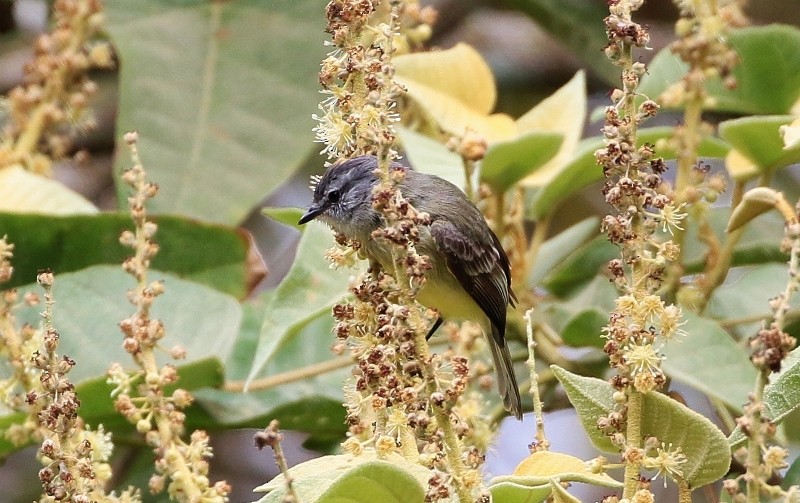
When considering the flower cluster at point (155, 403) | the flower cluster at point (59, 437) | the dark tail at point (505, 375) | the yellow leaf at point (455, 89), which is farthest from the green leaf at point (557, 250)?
the flower cluster at point (59, 437)

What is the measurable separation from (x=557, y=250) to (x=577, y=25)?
0.85 m

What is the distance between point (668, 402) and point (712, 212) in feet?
3.83

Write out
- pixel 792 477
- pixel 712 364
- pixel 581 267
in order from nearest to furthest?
pixel 792 477
pixel 712 364
pixel 581 267

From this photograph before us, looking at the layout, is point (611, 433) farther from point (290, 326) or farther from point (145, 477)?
point (145, 477)

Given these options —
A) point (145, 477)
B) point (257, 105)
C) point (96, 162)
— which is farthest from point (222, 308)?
point (96, 162)

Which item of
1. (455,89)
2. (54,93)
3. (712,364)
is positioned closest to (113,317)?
(54,93)

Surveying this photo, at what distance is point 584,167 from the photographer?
2004mm

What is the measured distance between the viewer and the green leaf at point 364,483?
1.09 m

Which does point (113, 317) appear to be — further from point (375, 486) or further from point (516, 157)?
point (375, 486)

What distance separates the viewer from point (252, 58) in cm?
283

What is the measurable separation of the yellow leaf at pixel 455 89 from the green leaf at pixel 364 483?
935 mm

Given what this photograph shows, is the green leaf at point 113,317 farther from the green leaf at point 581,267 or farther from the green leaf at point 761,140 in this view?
the green leaf at point 761,140

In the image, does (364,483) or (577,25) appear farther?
(577,25)

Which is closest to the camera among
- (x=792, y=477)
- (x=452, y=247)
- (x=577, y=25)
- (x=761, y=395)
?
(x=761, y=395)
